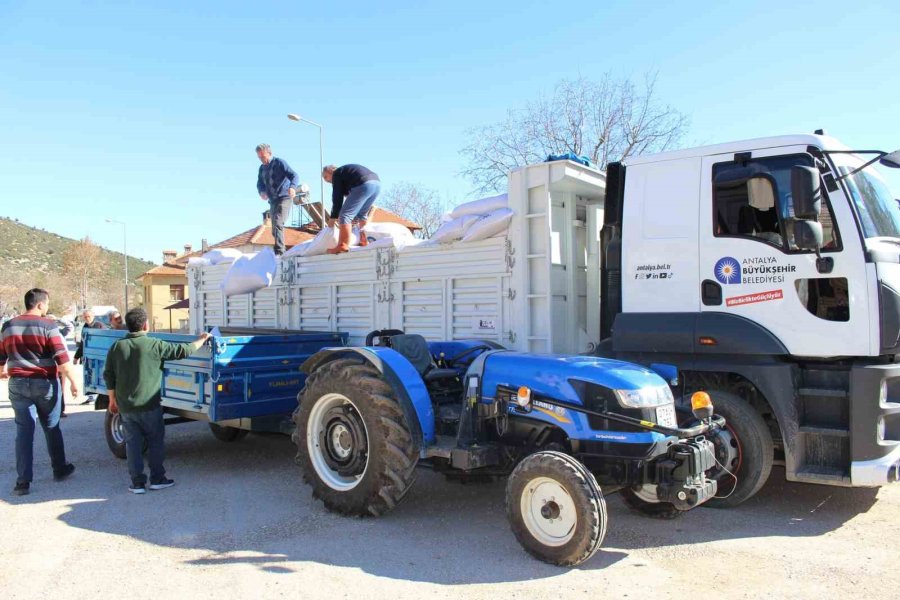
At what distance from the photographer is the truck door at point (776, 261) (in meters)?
4.64

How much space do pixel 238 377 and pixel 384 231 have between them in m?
2.36

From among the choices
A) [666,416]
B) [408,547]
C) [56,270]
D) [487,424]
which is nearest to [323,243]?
[487,424]

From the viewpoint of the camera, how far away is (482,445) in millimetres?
4719

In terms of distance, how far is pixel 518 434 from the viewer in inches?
185

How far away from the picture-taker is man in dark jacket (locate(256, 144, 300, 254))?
8945 millimetres

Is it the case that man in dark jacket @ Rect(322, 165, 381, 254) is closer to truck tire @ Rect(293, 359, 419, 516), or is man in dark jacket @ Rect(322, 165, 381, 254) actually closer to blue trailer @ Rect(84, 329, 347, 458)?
blue trailer @ Rect(84, 329, 347, 458)

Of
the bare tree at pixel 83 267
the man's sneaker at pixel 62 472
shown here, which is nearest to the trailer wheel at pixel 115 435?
the man's sneaker at pixel 62 472

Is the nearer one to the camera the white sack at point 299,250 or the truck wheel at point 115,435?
the truck wheel at point 115,435

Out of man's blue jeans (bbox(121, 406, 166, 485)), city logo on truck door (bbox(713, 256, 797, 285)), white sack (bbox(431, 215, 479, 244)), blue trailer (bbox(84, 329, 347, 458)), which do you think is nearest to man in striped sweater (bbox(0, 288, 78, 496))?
man's blue jeans (bbox(121, 406, 166, 485))

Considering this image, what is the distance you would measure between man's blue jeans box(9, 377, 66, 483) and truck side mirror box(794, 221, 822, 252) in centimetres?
680

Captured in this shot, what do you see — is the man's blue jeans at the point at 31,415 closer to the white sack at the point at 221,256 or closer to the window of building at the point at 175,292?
the white sack at the point at 221,256

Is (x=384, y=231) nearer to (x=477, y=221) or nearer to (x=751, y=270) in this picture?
(x=477, y=221)

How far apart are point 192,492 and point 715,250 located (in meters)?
5.08

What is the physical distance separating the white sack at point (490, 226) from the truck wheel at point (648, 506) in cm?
255
